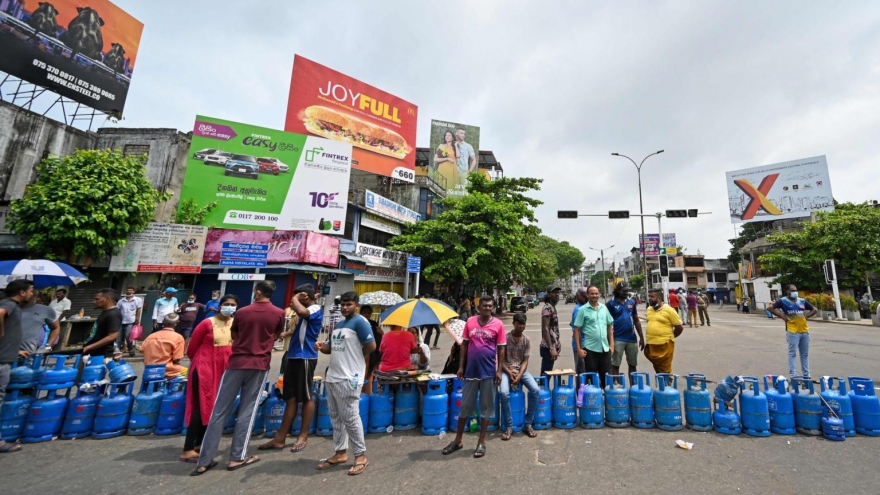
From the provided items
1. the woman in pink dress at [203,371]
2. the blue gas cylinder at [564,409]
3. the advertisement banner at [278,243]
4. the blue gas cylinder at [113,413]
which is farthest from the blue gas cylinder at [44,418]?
the advertisement banner at [278,243]

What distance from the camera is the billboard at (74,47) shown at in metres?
14.4

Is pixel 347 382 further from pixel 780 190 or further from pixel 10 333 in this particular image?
pixel 780 190

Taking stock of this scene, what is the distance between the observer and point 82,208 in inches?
467

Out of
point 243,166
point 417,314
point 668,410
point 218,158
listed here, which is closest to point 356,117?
point 243,166

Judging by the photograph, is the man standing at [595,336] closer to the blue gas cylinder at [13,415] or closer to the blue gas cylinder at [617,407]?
the blue gas cylinder at [617,407]

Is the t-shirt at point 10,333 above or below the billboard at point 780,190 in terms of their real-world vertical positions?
below

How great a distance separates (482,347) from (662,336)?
330 centimetres

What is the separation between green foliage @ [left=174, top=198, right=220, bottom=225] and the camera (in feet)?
52.3

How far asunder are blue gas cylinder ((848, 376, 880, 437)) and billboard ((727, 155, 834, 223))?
41799 millimetres

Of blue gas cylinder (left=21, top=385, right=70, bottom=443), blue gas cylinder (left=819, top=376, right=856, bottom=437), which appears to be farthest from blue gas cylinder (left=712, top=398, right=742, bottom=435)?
blue gas cylinder (left=21, top=385, right=70, bottom=443)

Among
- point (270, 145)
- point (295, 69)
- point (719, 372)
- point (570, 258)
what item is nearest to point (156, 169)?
point (270, 145)

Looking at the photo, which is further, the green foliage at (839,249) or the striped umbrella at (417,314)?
the green foliage at (839,249)

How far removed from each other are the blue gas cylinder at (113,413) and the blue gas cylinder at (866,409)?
886 cm

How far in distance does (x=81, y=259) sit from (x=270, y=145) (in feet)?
29.9
